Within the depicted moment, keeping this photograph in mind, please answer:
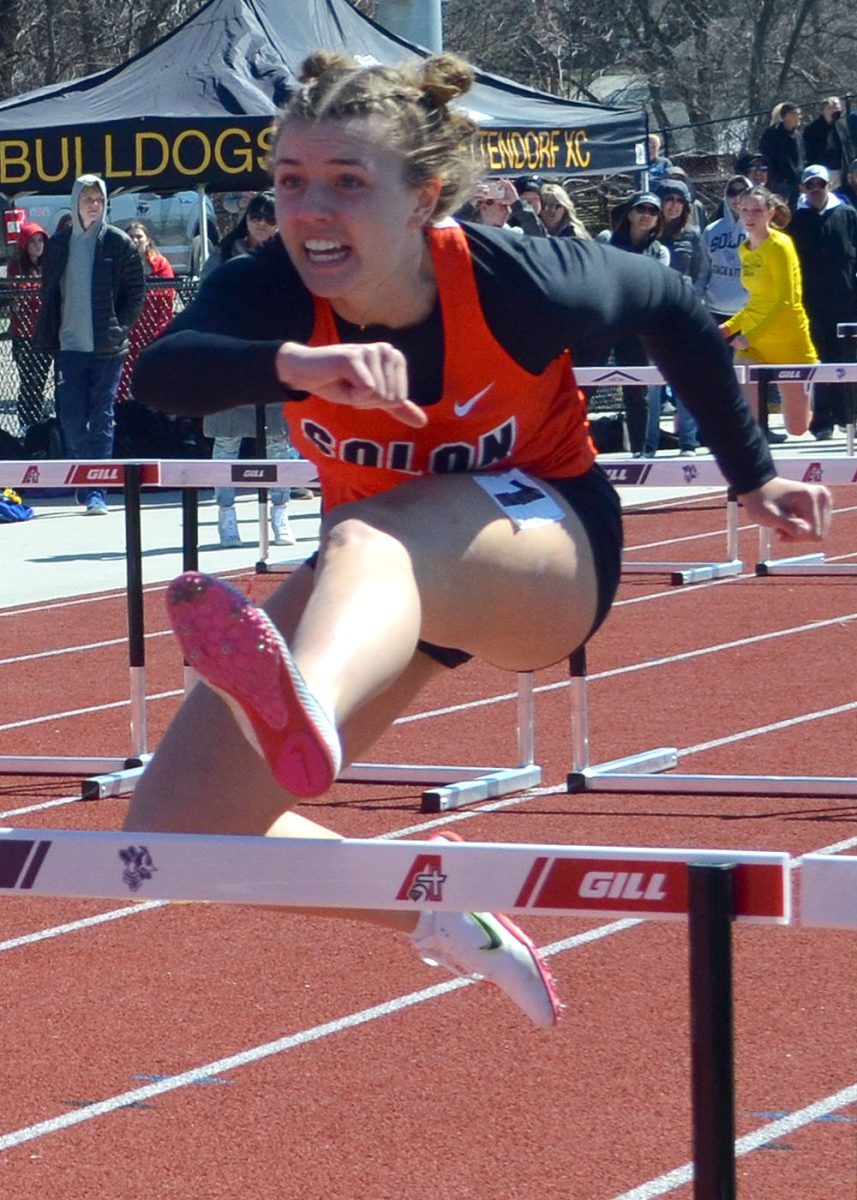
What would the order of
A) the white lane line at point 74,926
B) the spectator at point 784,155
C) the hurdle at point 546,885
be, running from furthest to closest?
the spectator at point 784,155 → the white lane line at point 74,926 → the hurdle at point 546,885

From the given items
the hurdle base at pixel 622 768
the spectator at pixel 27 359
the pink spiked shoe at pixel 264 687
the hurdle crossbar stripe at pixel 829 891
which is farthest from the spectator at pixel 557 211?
the hurdle crossbar stripe at pixel 829 891

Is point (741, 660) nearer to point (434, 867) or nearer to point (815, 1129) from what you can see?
point (815, 1129)

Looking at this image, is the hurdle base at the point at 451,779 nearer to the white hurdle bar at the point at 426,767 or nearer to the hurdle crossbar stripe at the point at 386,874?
the white hurdle bar at the point at 426,767

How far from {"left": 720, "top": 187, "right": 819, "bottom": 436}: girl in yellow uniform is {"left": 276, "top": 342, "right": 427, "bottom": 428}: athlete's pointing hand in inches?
411

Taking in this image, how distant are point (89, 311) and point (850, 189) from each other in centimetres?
721

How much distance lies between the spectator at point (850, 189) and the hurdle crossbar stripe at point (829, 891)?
49.0ft

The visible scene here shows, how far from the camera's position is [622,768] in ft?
21.6

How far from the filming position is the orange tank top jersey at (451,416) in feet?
10.0

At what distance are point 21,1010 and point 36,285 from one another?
1172 centimetres

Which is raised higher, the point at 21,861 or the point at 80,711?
the point at 21,861

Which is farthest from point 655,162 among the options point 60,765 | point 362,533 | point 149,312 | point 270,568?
point 362,533

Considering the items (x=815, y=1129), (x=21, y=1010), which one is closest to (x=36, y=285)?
(x=21, y=1010)

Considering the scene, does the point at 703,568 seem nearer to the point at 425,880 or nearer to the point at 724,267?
the point at 724,267

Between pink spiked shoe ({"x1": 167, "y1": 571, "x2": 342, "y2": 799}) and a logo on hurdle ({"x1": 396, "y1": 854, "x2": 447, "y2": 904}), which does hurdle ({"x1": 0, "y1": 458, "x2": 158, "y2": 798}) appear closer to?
pink spiked shoe ({"x1": 167, "y1": 571, "x2": 342, "y2": 799})
